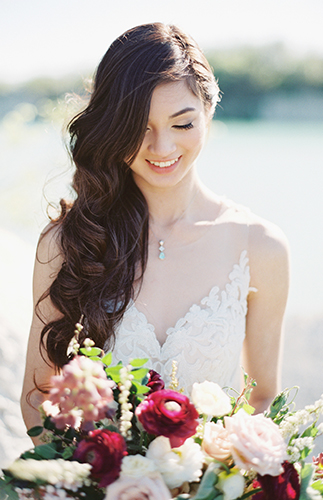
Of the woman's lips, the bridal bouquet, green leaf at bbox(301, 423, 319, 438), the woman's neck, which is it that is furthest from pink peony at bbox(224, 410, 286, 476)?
the woman's neck

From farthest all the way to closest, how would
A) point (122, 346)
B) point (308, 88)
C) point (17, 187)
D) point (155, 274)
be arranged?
1. point (308, 88)
2. point (17, 187)
3. point (155, 274)
4. point (122, 346)

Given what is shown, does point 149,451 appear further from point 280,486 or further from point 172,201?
point 172,201

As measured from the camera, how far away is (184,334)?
76.9 inches

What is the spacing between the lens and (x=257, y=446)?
94cm

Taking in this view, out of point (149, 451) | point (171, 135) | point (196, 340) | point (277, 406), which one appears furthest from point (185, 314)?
point (149, 451)

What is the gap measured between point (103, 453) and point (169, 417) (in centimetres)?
14

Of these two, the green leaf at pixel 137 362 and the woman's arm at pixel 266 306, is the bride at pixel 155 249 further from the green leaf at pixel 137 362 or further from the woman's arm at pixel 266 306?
the green leaf at pixel 137 362

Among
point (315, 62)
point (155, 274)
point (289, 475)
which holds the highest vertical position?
point (315, 62)

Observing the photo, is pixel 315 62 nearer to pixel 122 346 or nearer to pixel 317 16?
pixel 317 16

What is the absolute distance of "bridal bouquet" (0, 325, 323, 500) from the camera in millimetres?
892

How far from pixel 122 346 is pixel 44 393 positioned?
0.39 metres

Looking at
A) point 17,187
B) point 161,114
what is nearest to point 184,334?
point 161,114

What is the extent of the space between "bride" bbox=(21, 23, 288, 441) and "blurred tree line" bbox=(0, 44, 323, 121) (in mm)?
4687

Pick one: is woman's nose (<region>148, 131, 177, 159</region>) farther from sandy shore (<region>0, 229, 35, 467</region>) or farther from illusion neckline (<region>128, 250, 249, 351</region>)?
sandy shore (<region>0, 229, 35, 467</region>)
